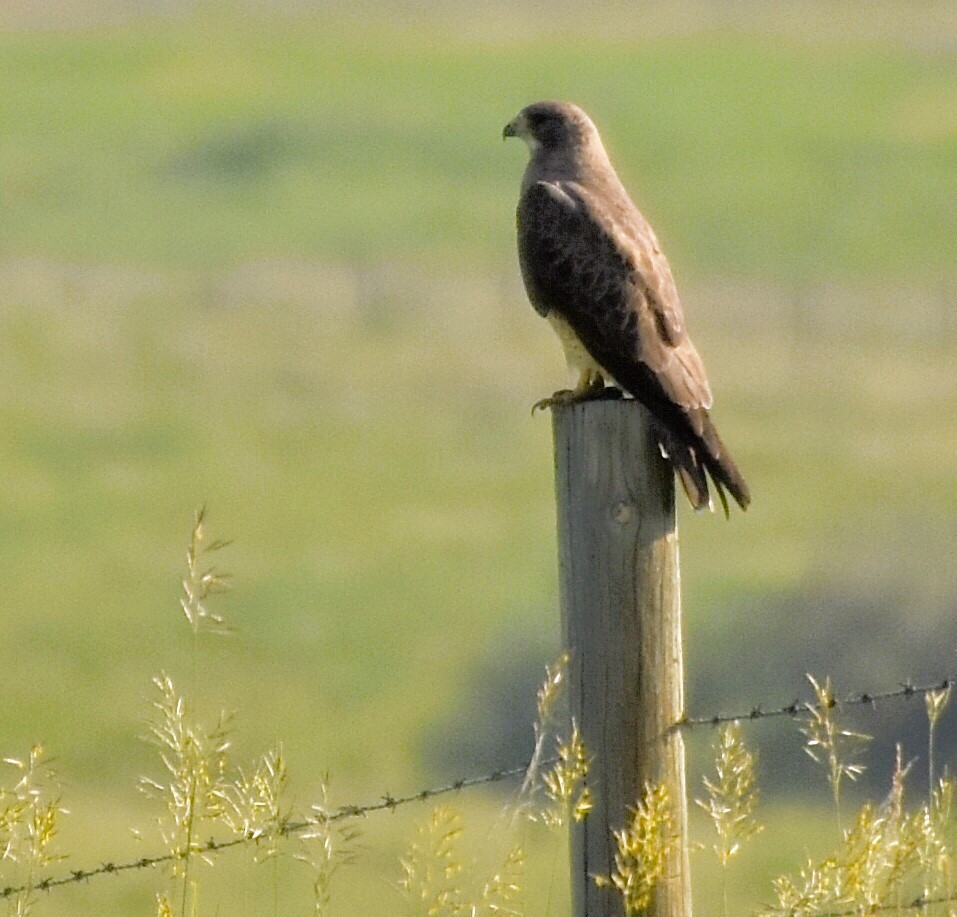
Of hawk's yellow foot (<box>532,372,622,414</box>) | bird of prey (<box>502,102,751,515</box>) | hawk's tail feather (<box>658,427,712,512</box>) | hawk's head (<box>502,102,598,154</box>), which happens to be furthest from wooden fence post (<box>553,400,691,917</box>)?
hawk's head (<box>502,102,598,154</box>)

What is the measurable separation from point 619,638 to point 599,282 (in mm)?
2195

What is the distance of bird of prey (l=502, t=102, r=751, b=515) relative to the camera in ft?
18.5

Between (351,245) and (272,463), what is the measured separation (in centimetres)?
1210

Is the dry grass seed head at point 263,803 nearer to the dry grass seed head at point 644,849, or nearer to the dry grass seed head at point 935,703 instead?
the dry grass seed head at point 644,849

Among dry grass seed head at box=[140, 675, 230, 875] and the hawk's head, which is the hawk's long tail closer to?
dry grass seed head at box=[140, 675, 230, 875]

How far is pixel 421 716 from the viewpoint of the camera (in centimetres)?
2220

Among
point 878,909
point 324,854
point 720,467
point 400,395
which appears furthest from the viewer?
point 400,395

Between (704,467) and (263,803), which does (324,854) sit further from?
(704,467)

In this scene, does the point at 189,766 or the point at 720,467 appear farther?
the point at 720,467

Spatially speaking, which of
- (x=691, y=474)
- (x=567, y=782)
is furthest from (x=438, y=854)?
(x=691, y=474)

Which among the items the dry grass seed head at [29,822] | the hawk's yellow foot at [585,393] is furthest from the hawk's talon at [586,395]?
the dry grass seed head at [29,822]

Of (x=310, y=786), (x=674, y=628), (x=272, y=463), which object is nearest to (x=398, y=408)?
(x=272, y=463)

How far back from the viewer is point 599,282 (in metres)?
6.08

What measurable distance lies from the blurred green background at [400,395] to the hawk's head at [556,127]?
3.95m
